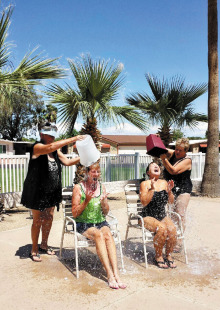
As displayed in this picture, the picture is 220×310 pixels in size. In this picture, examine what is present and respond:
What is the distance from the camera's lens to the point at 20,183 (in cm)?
911

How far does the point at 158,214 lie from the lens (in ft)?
13.8

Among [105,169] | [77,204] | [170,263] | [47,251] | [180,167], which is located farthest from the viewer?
[105,169]

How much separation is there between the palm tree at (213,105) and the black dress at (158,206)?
21.3 ft

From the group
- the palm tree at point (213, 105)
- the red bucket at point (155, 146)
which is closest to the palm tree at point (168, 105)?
the palm tree at point (213, 105)

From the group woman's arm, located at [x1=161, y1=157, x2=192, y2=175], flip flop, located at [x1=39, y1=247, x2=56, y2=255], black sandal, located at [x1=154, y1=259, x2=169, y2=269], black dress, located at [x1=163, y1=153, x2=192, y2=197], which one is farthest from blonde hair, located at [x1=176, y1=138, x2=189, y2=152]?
flip flop, located at [x1=39, y1=247, x2=56, y2=255]

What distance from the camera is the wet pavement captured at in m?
3.01

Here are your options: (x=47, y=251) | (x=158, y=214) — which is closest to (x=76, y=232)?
(x=47, y=251)

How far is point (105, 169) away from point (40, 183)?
296 inches

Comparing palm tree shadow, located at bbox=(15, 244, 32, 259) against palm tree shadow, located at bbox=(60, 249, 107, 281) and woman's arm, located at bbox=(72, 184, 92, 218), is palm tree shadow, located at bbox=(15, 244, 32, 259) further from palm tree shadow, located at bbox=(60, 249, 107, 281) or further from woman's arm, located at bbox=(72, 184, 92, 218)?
woman's arm, located at bbox=(72, 184, 92, 218)

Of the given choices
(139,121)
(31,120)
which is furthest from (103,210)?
(31,120)

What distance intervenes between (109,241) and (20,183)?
607 centimetres

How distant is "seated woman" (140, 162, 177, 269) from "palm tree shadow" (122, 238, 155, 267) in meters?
0.23

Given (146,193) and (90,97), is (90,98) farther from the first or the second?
(146,193)

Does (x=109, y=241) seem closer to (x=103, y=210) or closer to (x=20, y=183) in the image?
(x=103, y=210)
